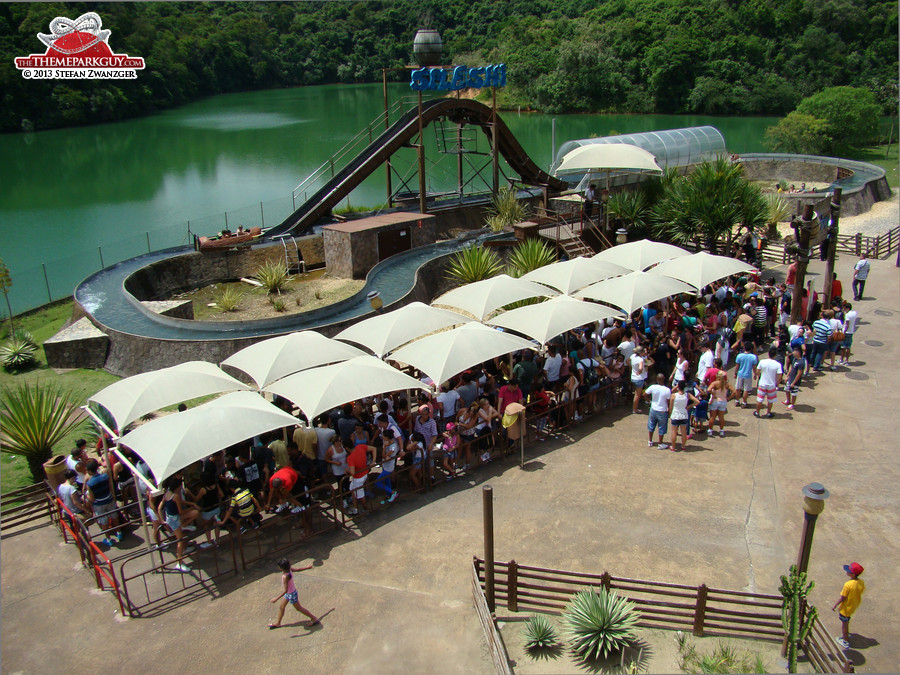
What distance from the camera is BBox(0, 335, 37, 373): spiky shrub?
16.4m

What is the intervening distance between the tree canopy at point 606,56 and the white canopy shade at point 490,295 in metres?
56.9

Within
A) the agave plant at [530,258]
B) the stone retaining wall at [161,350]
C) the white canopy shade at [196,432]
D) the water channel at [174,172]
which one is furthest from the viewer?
the water channel at [174,172]

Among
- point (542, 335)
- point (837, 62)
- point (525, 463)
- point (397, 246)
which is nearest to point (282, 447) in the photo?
point (525, 463)

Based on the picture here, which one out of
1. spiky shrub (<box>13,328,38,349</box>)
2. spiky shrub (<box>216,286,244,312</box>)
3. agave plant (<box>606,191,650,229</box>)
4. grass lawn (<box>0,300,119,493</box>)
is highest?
agave plant (<box>606,191,650,229</box>)

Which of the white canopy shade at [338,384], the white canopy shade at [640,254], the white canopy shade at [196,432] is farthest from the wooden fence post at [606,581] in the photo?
the white canopy shade at [640,254]

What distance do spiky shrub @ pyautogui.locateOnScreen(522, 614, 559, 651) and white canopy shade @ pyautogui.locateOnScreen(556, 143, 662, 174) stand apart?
16.0m

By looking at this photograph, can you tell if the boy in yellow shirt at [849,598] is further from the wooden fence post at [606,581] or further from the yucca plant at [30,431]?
the yucca plant at [30,431]

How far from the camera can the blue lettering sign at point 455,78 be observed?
2495 centimetres

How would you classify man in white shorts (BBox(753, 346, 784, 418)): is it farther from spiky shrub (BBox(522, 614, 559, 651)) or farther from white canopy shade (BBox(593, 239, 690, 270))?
spiky shrub (BBox(522, 614, 559, 651))

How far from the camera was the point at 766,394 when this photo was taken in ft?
39.1

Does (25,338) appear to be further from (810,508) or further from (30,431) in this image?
(810,508)

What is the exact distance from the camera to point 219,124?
220 feet

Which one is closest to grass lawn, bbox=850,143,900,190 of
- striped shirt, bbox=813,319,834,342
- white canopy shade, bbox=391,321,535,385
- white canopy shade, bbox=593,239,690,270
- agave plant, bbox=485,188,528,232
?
agave plant, bbox=485,188,528,232

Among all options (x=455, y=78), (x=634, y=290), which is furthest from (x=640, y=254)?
(x=455, y=78)
